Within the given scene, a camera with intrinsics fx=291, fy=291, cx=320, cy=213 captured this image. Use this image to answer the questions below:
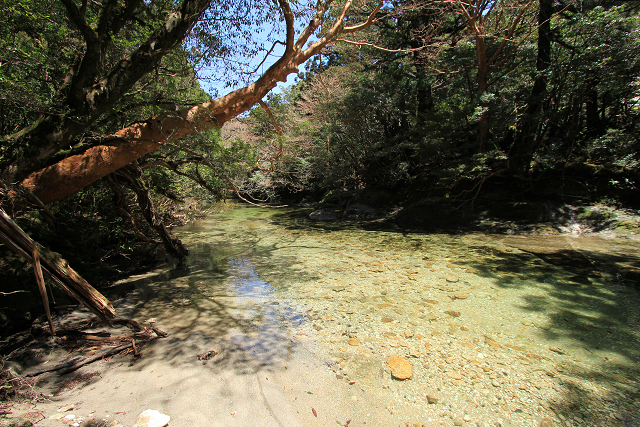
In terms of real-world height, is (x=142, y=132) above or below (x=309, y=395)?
above

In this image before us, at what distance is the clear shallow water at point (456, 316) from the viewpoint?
257cm

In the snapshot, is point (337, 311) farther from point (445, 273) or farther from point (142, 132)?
point (142, 132)

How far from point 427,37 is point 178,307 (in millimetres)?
12657

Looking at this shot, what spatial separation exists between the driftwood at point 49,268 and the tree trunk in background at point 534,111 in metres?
11.0

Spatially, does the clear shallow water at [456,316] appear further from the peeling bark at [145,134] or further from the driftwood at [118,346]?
the peeling bark at [145,134]

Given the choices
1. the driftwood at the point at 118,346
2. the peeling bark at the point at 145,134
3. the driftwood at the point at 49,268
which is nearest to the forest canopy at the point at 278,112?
the peeling bark at the point at 145,134

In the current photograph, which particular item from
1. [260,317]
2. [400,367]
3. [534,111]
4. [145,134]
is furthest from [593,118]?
[145,134]

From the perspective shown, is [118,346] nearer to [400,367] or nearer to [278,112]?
[400,367]

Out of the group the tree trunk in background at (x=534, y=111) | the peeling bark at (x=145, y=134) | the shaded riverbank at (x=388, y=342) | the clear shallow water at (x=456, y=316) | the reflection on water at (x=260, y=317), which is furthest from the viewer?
the tree trunk in background at (x=534, y=111)

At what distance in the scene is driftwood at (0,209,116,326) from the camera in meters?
2.38

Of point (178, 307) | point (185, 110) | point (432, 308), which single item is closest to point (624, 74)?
point (432, 308)

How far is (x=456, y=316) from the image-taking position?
3930mm

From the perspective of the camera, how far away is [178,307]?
4410mm

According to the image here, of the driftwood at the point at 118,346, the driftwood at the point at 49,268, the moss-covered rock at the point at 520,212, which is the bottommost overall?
the driftwood at the point at 118,346
